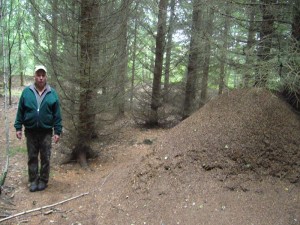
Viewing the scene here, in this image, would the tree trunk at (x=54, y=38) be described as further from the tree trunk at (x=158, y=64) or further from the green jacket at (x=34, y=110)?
the tree trunk at (x=158, y=64)

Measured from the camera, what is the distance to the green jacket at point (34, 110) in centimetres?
546

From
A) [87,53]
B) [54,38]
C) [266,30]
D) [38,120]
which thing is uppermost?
[266,30]

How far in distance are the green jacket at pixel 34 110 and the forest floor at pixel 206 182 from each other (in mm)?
1377

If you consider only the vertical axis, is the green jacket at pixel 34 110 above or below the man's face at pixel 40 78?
below

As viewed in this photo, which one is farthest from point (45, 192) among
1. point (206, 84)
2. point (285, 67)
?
point (206, 84)

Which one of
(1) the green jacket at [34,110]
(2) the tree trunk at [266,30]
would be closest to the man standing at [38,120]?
(1) the green jacket at [34,110]

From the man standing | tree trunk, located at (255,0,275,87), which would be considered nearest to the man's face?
the man standing

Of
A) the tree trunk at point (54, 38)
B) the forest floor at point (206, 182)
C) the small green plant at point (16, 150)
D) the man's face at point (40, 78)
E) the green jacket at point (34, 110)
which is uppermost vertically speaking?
the tree trunk at point (54, 38)

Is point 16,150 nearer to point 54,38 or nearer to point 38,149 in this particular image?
point 38,149

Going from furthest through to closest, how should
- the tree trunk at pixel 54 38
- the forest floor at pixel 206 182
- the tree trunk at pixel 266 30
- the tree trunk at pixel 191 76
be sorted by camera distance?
the tree trunk at pixel 191 76 < the tree trunk at pixel 54 38 < the tree trunk at pixel 266 30 < the forest floor at pixel 206 182

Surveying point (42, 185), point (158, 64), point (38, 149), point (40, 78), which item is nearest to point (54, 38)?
point (40, 78)

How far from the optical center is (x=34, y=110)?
5.45 metres

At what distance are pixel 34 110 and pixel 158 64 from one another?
7610 mm

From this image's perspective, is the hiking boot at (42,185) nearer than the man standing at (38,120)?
No
